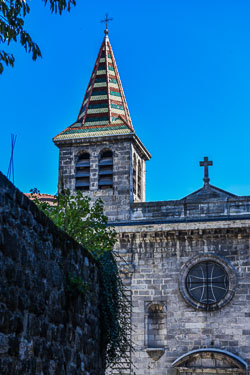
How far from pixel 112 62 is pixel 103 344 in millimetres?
19056

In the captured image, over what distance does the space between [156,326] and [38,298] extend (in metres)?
14.4

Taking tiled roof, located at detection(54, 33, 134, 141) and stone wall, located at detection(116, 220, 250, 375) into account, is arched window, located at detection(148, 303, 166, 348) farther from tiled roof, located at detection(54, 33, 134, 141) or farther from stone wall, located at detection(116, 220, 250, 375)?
tiled roof, located at detection(54, 33, 134, 141)

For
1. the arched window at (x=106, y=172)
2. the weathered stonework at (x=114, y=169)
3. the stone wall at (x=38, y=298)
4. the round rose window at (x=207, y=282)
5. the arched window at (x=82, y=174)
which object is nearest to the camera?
the stone wall at (x=38, y=298)

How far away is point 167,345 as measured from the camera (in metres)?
19.0

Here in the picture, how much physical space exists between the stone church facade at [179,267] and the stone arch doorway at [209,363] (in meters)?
0.03

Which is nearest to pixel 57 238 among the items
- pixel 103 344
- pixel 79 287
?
pixel 79 287

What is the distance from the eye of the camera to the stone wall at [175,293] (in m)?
18.8

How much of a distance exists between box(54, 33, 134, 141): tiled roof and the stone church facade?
30 cm

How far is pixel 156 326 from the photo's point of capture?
764 inches

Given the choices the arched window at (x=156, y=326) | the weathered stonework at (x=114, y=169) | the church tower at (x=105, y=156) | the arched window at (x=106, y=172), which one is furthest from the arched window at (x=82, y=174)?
the arched window at (x=156, y=326)

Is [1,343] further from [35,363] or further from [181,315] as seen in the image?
[181,315]

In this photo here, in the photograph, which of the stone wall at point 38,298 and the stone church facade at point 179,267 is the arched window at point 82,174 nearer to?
the stone church facade at point 179,267

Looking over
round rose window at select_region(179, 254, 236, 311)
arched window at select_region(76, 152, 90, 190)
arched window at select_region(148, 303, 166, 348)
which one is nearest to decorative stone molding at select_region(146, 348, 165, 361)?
arched window at select_region(148, 303, 166, 348)

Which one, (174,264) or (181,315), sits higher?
(174,264)
